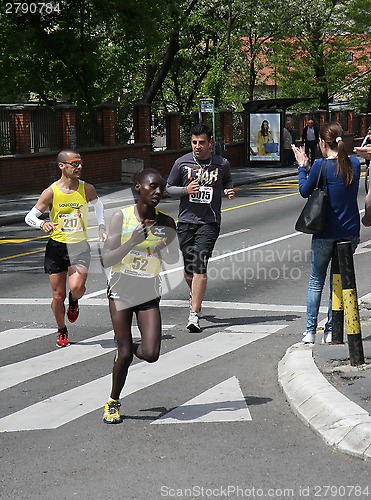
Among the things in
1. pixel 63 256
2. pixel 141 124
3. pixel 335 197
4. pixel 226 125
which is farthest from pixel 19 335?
pixel 226 125

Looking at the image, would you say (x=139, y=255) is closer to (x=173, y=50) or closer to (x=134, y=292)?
(x=134, y=292)

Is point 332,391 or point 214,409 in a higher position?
point 332,391

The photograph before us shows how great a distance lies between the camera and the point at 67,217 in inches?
358

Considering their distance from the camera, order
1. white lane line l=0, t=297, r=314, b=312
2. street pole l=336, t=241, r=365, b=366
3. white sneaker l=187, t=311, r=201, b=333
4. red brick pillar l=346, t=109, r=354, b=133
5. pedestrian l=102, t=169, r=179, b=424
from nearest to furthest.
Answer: pedestrian l=102, t=169, r=179, b=424 < street pole l=336, t=241, r=365, b=366 < white sneaker l=187, t=311, r=201, b=333 < white lane line l=0, t=297, r=314, b=312 < red brick pillar l=346, t=109, r=354, b=133

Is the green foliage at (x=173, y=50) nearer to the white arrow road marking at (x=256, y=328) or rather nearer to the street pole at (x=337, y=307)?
the white arrow road marking at (x=256, y=328)

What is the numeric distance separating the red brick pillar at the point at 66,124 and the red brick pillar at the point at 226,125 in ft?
35.9

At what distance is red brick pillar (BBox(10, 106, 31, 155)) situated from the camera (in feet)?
89.9

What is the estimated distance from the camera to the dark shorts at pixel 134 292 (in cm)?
650

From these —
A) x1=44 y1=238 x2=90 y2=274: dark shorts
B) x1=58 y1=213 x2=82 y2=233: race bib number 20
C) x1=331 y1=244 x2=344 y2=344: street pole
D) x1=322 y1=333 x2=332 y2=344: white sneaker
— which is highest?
x1=58 y1=213 x2=82 y2=233: race bib number 20

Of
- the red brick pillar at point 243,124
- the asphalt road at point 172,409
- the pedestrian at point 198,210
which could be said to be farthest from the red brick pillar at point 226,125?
the pedestrian at point 198,210

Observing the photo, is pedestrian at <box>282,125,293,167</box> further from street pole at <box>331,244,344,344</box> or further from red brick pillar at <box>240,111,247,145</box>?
street pole at <box>331,244,344,344</box>

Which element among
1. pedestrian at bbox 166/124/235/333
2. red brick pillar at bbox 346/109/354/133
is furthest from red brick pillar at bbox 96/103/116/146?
red brick pillar at bbox 346/109/354/133

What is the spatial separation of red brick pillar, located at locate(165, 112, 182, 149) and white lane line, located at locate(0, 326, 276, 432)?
2674 centimetres

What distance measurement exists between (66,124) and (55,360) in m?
22.3
